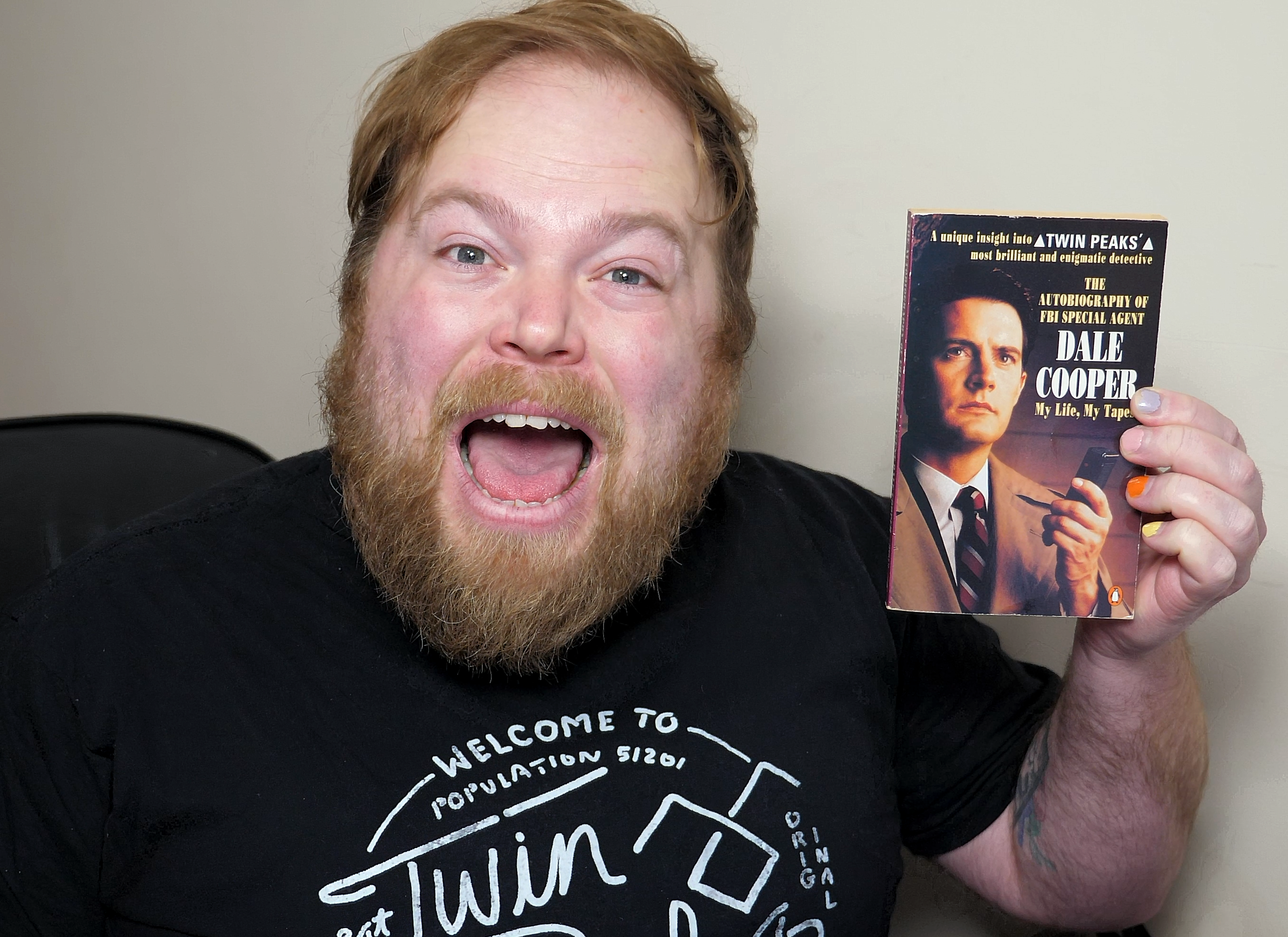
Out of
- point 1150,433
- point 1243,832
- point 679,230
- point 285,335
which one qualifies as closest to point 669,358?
point 679,230

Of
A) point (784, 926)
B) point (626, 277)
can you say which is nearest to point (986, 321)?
point (626, 277)

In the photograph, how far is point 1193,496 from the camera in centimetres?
97

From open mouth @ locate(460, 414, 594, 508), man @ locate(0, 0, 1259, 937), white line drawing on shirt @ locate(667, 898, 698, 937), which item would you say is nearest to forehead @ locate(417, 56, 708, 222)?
man @ locate(0, 0, 1259, 937)

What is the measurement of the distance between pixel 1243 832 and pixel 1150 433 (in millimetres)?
700

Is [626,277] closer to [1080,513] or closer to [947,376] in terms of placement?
[947,376]

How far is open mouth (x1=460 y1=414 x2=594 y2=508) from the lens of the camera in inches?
46.8

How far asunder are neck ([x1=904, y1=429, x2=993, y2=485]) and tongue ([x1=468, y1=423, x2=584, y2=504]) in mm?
400

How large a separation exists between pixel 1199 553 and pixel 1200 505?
0.04m

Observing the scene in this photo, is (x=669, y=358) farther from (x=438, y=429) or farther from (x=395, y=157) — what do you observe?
(x=395, y=157)

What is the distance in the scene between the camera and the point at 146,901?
1.01m

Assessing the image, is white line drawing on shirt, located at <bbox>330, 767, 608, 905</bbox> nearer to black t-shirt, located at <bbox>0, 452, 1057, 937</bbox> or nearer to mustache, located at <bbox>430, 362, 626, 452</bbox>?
black t-shirt, located at <bbox>0, 452, 1057, 937</bbox>

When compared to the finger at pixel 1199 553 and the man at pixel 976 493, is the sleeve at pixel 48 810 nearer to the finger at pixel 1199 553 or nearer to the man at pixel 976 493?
the man at pixel 976 493

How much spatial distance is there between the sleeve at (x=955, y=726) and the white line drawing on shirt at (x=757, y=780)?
23 cm

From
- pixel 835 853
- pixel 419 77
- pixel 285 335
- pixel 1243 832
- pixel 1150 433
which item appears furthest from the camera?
pixel 285 335
